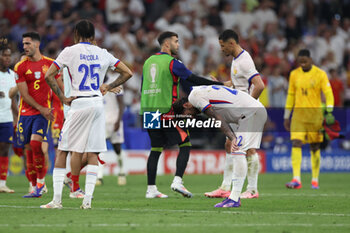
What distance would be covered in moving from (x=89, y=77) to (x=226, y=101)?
6.57 feet

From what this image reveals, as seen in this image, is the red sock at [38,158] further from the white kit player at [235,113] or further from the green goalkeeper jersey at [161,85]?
the white kit player at [235,113]

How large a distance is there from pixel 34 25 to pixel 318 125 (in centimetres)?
1066

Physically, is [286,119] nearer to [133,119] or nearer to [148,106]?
[148,106]

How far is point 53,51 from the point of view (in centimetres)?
2117

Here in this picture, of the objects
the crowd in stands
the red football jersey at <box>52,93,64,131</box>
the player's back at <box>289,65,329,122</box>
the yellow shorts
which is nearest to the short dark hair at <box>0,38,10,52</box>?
the red football jersey at <box>52,93,64,131</box>

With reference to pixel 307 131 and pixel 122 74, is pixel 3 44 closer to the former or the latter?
pixel 122 74

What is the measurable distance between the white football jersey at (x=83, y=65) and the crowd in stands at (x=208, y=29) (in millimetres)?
10716

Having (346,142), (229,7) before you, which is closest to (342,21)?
(229,7)

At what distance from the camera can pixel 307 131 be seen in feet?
52.1

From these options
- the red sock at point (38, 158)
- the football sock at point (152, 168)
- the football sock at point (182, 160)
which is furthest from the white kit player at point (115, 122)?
the football sock at point (182, 160)

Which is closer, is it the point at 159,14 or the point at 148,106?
the point at 148,106

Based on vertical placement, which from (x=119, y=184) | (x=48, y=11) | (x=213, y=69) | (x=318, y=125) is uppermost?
(x=48, y=11)

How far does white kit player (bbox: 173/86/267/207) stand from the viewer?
10016 millimetres

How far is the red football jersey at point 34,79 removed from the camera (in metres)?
12.2
